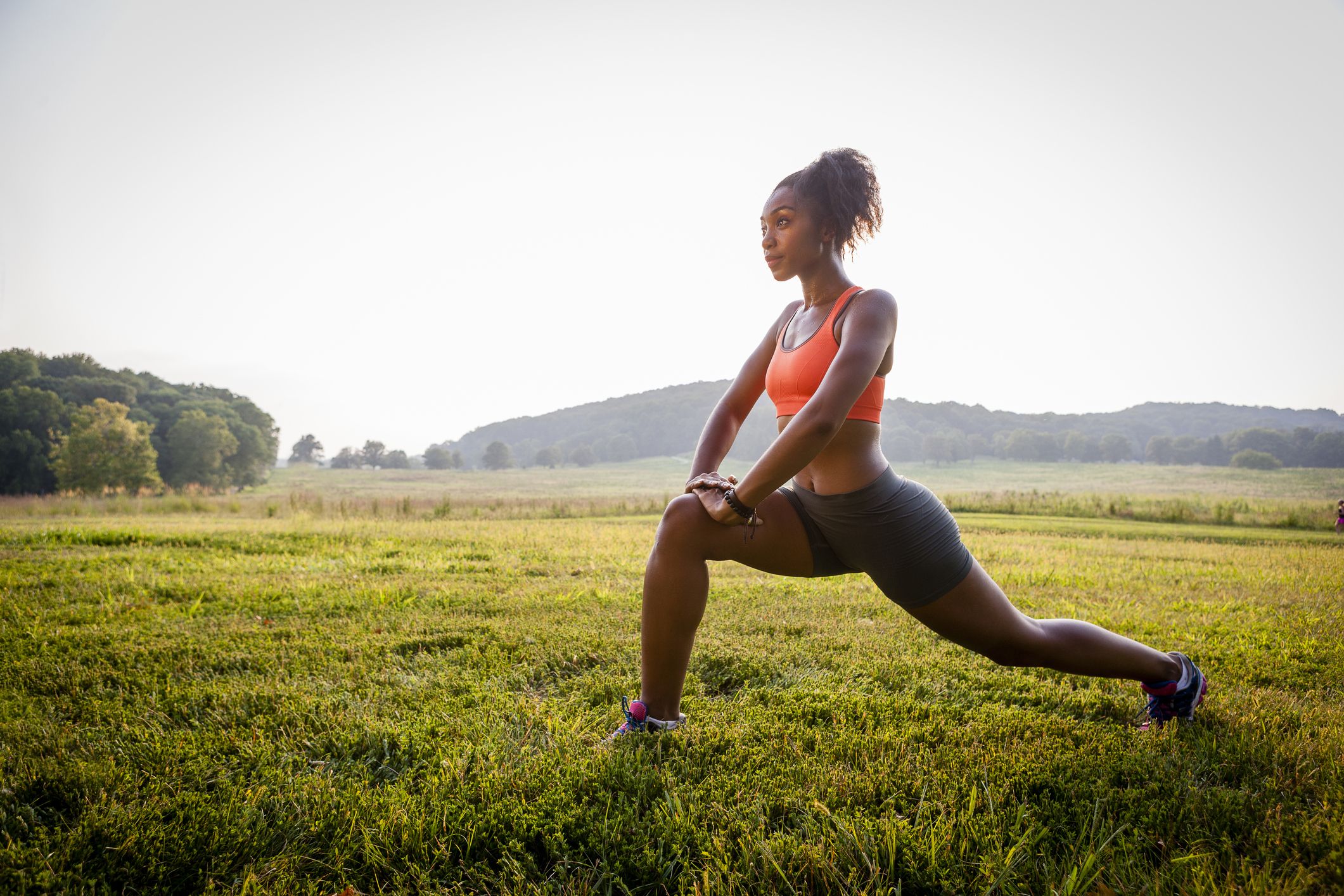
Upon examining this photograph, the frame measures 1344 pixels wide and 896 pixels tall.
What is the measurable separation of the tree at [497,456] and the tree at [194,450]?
6150cm

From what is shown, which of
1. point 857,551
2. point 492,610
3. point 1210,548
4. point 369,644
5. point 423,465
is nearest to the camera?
point 857,551

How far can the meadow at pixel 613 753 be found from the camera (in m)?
1.92

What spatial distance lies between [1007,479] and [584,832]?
302ft

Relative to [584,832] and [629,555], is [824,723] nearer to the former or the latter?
[584,832]

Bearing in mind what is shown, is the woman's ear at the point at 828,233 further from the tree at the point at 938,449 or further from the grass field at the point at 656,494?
the tree at the point at 938,449

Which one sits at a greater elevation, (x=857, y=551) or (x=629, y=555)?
(x=857, y=551)

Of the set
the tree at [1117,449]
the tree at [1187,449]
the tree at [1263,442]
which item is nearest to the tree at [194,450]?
the tree at [1263,442]

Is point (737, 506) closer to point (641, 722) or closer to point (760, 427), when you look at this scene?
point (641, 722)

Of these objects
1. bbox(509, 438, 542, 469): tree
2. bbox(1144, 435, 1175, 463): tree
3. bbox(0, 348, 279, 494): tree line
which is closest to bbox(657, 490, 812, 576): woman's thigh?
bbox(0, 348, 279, 494): tree line

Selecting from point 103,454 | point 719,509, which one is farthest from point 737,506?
point 103,454

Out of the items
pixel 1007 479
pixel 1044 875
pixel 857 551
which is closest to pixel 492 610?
pixel 857 551

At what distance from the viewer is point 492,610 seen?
533 centimetres

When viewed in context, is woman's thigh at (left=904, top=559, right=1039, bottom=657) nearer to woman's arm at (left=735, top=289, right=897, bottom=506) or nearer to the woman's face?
woman's arm at (left=735, top=289, right=897, bottom=506)

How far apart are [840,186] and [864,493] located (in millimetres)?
1222
